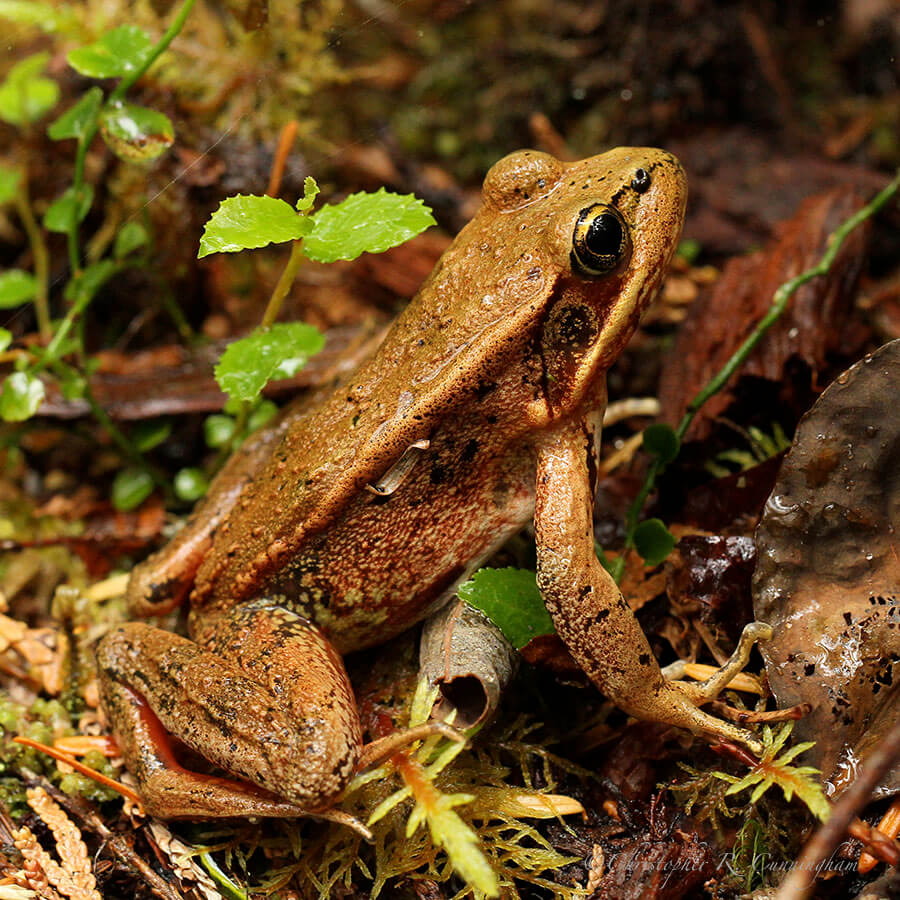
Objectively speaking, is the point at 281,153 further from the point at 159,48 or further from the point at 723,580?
the point at 723,580

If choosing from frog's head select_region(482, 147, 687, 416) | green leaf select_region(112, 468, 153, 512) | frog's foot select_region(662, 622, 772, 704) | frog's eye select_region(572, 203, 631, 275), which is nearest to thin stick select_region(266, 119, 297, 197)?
green leaf select_region(112, 468, 153, 512)

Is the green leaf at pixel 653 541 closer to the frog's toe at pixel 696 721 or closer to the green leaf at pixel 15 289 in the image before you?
the frog's toe at pixel 696 721

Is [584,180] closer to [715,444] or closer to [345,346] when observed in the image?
[715,444]

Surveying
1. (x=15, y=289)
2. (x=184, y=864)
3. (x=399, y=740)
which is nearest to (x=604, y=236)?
(x=399, y=740)

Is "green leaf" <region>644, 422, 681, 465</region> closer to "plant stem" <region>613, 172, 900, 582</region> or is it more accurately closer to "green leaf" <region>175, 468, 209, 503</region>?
"plant stem" <region>613, 172, 900, 582</region>

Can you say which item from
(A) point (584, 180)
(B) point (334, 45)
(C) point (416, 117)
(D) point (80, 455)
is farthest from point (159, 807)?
(C) point (416, 117)
